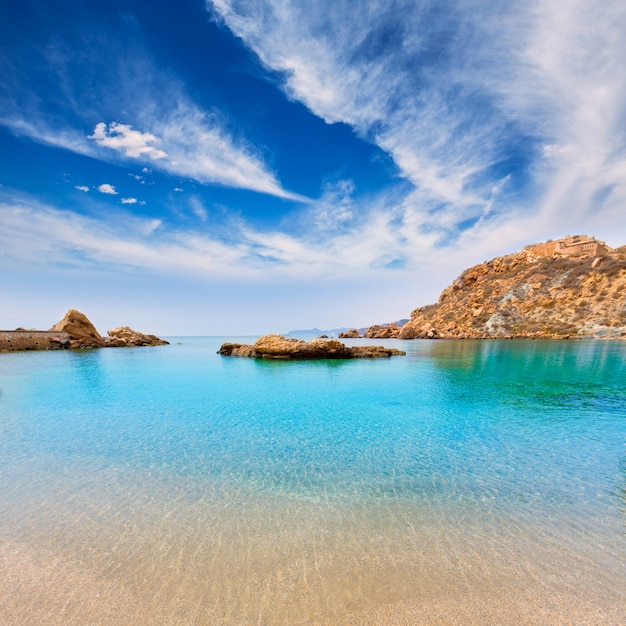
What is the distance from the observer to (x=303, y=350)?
126 feet

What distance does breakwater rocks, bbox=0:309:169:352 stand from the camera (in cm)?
5200

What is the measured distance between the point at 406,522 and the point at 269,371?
2406 cm

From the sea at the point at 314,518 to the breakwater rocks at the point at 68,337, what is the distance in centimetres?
5305

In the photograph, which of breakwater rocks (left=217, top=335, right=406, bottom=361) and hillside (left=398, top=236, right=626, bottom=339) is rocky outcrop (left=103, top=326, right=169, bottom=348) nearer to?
breakwater rocks (left=217, top=335, right=406, bottom=361)

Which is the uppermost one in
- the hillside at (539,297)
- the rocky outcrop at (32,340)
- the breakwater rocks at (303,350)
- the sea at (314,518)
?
the hillside at (539,297)

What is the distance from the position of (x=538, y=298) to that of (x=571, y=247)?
95.2 ft

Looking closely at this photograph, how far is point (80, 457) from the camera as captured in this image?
346 inches

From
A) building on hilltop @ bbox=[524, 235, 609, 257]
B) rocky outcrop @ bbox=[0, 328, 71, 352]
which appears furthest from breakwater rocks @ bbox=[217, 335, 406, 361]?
building on hilltop @ bbox=[524, 235, 609, 257]

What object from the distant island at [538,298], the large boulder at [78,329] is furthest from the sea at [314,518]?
the distant island at [538,298]

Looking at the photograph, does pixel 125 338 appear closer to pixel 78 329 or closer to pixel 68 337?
pixel 78 329

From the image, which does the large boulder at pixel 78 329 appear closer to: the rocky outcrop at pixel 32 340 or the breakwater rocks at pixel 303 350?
the rocky outcrop at pixel 32 340

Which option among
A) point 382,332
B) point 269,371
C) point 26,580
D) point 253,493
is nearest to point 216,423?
point 253,493

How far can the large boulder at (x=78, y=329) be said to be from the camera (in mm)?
57906

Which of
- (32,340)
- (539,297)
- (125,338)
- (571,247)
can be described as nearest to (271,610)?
(32,340)
